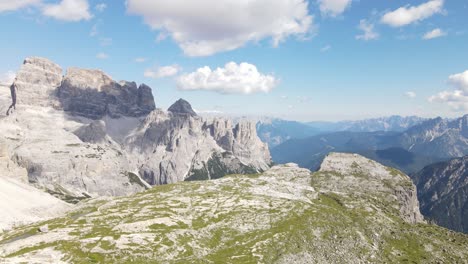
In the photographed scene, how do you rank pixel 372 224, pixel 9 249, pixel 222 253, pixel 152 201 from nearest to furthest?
pixel 9 249 → pixel 222 253 → pixel 372 224 → pixel 152 201

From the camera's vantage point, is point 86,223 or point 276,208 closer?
point 86,223

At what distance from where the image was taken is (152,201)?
188625 millimetres

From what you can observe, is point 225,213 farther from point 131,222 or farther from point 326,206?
point 326,206

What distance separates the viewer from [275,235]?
466 ft

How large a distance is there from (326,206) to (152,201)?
9001 cm

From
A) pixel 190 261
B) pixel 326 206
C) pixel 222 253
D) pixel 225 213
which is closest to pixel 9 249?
pixel 190 261

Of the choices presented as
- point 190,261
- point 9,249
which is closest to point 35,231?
point 9,249

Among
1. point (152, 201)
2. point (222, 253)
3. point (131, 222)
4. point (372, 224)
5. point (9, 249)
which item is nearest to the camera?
point (9, 249)

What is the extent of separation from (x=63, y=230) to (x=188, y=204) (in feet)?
196

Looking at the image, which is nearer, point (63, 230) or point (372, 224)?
point (63, 230)

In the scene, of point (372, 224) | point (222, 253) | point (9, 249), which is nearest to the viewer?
point (9, 249)

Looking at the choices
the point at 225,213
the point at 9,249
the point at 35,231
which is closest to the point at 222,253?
the point at 225,213

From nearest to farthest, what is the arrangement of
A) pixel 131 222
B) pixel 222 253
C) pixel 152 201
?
pixel 222 253
pixel 131 222
pixel 152 201

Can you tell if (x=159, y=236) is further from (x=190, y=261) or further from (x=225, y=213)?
(x=225, y=213)
